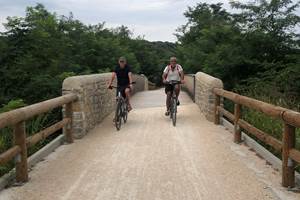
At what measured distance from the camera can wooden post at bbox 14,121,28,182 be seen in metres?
6.59

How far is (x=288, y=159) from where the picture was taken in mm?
6184

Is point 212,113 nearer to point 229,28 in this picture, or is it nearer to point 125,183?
point 125,183

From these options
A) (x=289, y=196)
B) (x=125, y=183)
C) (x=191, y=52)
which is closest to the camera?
(x=289, y=196)

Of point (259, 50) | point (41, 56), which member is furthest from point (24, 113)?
point (41, 56)

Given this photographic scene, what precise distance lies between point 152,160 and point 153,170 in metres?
0.73

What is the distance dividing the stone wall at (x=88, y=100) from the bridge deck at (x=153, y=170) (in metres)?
0.40

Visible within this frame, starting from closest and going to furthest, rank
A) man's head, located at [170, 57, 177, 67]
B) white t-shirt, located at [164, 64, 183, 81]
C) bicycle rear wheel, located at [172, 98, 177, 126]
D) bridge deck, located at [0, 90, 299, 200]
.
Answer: bridge deck, located at [0, 90, 299, 200]
bicycle rear wheel, located at [172, 98, 177, 126]
man's head, located at [170, 57, 177, 67]
white t-shirt, located at [164, 64, 183, 81]

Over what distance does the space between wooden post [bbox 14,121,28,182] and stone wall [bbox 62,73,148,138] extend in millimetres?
3652

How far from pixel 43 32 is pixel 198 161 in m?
18.1

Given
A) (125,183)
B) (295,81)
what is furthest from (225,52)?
(125,183)

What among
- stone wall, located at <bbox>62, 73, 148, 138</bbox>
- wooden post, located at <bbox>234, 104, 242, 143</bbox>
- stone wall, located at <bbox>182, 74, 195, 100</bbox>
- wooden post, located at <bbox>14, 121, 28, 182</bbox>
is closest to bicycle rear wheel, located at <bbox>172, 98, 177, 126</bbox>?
stone wall, located at <bbox>62, 73, 148, 138</bbox>

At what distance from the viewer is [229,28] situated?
22.5 m

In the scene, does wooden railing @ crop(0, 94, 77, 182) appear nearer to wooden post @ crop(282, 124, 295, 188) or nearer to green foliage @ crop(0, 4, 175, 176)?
wooden post @ crop(282, 124, 295, 188)

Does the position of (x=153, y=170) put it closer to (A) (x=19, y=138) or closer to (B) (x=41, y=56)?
(A) (x=19, y=138)
